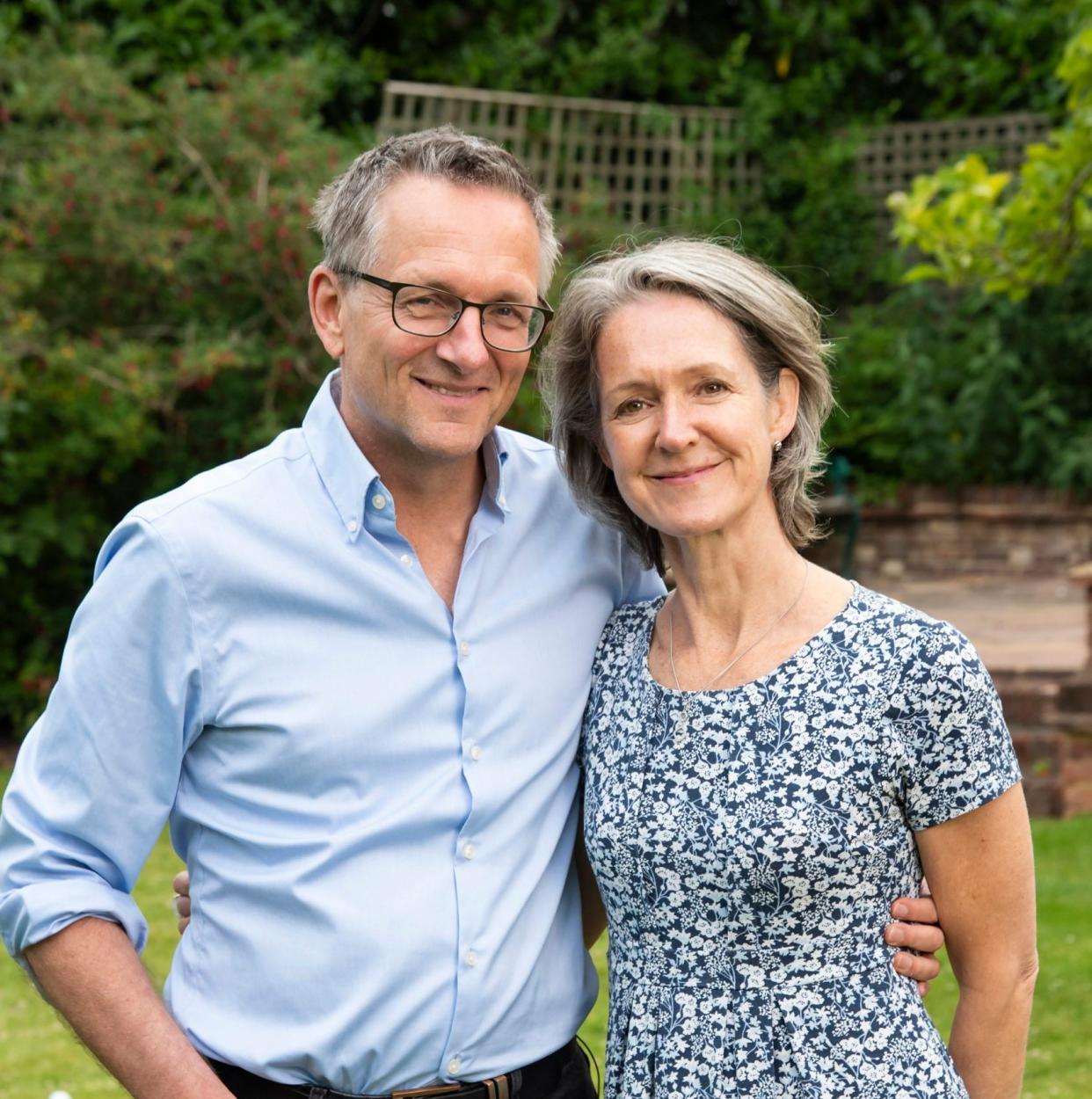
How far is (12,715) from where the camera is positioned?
8797 mm

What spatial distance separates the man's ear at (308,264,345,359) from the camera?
234cm

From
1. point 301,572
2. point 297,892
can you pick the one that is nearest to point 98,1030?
point 297,892

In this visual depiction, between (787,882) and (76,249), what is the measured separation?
24.1 feet

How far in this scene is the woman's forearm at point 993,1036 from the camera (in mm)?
2160

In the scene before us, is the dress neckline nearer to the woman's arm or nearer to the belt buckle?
the woman's arm

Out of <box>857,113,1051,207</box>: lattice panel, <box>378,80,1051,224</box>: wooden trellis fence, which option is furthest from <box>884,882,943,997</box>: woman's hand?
<box>857,113,1051,207</box>: lattice panel

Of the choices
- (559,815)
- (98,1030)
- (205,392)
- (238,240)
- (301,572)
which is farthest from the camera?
(205,392)

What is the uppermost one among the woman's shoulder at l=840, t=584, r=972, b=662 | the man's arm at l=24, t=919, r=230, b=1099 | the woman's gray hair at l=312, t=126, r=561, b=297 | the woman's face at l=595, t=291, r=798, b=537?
the woman's gray hair at l=312, t=126, r=561, b=297

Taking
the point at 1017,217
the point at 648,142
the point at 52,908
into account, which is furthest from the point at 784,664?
the point at 648,142

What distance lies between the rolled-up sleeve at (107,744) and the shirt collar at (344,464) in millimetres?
278

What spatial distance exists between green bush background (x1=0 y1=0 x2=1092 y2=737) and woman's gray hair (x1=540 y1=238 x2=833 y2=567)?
11.1 ft

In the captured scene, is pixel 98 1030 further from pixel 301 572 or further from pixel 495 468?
pixel 495 468

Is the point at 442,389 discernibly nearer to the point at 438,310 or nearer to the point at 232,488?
the point at 438,310

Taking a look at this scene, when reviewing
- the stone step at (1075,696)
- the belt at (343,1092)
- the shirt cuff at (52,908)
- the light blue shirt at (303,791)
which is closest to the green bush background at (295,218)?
the stone step at (1075,696)
